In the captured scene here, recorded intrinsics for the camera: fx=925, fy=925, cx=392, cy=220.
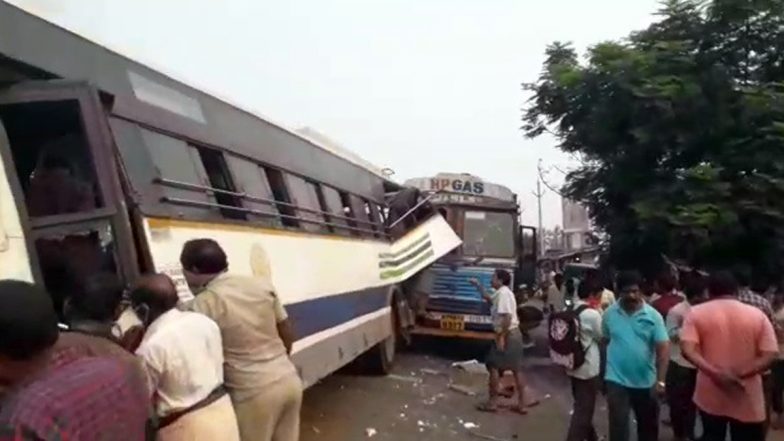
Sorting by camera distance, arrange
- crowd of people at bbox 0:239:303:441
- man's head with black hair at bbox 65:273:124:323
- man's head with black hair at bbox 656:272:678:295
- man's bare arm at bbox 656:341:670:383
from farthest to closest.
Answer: man's head with black hair at bbox 656:272:678:295
man's bare arm at bbox 656:341:670:383
man's head with black hair at bbox 65:273:124:323
crowd of people at bbox 0:239:303:441

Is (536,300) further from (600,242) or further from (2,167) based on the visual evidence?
(2,167)

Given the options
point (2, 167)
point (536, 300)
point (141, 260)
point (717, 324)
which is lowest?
point (536, 300)

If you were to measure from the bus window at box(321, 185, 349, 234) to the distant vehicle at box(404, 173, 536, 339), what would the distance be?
16.1 ft

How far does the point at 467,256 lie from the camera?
54.2ft

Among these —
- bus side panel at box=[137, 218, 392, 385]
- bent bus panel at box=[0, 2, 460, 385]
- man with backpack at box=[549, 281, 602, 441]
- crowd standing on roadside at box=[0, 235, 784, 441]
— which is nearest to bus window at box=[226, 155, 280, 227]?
bent bus panel at box=[0, 2, 460, 385]

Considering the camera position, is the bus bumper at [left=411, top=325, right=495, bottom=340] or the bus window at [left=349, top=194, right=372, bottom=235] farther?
the bus bumper at [left=411, top=325, right=495, bottom=340]

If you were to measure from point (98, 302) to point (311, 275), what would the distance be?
5013mm

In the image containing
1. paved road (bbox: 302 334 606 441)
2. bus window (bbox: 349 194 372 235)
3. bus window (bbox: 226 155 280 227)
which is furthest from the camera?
bus window (bbox: 349 194 372 235)

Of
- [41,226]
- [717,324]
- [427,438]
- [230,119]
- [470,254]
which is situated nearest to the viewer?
[41,226]

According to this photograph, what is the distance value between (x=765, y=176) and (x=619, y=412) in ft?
22.5

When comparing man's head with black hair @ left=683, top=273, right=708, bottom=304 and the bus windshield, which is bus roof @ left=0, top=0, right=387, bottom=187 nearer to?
man's head with black hair @ left=683, top=273, right=708, bottom=304

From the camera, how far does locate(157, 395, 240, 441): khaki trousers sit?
4086 mm

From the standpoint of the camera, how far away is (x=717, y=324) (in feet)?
19.9

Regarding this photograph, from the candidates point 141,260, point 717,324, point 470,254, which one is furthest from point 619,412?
point 470,254
